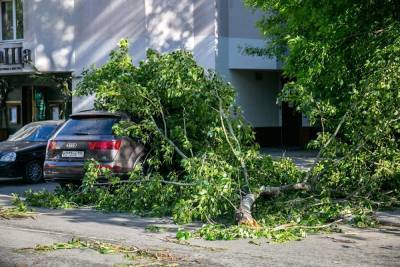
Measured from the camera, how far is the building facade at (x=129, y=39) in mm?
23781

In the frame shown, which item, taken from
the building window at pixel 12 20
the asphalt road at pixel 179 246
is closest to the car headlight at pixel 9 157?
the asphalt road at pixel 179 246

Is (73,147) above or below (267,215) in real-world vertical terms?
above

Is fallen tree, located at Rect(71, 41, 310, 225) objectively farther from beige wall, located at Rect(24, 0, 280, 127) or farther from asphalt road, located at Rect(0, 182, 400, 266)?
beige wall, located at Rect(24, 0, 280, 127)

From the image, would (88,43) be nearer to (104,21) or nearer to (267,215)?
(104,21)

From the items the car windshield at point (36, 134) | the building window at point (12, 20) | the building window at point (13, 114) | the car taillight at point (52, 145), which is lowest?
the car taillight at point (52, 145)

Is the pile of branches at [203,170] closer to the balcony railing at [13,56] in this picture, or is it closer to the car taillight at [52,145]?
the car taillight at [52,145]

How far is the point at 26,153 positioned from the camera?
16.1m

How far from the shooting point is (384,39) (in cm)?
1198

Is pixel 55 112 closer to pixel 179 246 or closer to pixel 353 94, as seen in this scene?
pixel 353 94

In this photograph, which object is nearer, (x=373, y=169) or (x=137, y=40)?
(x=373, y=169)

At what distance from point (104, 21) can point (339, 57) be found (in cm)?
1412

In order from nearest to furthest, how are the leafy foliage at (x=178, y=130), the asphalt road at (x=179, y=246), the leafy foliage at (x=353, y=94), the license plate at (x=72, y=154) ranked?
the asphalt road at (x=179, y=246)
the leafy foliage at (x=178, y=130)
the leafy foliage at (x=353, y=94)
the license plate at (x=72, y=154)

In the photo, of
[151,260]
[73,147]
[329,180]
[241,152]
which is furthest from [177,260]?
[73,147]

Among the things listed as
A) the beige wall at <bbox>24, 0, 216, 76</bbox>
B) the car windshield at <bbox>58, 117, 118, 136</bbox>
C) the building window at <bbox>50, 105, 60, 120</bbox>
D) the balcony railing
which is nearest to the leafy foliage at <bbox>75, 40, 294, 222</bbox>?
the car windshield at <bbox>58, 117, 118, 136</bbox>
